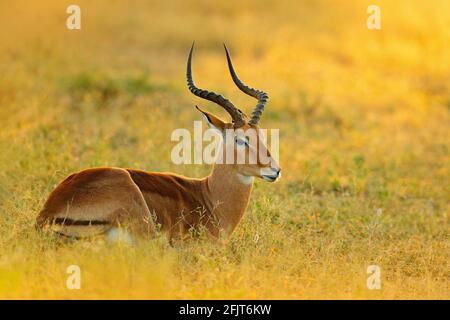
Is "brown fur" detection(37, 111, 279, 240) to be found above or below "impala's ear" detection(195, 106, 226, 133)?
below

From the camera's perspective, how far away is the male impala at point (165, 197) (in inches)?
252

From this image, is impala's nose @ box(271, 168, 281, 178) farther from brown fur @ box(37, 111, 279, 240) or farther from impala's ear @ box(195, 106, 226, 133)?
impala's ear @ box(195, 106, 226, 133)

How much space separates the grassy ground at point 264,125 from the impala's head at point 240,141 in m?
0.68

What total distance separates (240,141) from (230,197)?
0.54 m

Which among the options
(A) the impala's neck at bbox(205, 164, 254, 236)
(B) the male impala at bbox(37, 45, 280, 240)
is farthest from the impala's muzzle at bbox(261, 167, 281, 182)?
A: (A) the impala's neck at bbox(205, 164, 254, 236)

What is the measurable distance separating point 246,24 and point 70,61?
671 centimetres

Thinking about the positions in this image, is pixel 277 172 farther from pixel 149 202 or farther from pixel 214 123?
pixel 149 202

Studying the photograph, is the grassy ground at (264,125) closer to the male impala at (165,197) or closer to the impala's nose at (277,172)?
the male impala at (165,197)

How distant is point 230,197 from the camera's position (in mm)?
7453

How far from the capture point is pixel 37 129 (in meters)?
10.9

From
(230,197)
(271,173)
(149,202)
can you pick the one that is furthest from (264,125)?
A: (149,202)

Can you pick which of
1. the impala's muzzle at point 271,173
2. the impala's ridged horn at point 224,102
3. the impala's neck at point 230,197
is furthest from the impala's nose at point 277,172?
the impala's ridged horn at point 224,102

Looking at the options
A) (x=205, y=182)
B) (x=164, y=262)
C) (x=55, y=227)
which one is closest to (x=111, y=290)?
(x=164, y=262)

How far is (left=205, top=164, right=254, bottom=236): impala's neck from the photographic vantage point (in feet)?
24.4
